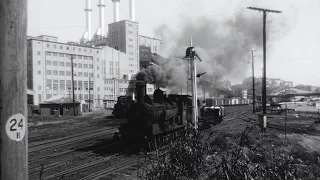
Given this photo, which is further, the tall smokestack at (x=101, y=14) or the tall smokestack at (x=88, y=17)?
the tall smokestack at (x=88, y=17)

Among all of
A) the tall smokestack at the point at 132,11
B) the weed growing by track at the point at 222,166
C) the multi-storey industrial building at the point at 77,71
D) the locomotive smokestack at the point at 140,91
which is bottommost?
the weed growing by track at the point at 222,166

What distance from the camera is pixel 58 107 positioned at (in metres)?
46.8

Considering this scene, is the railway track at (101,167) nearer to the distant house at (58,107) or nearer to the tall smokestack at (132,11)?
the distant house at (58,107)

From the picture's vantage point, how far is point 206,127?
22.7 m

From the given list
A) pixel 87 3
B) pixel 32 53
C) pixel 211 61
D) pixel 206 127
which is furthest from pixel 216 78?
pixel 87 3

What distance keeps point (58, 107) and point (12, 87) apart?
47833mm

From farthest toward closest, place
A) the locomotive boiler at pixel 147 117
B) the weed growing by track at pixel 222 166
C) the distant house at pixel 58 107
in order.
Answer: the distant house at pixel 58 107 → the locomotive boiler at pixel 147 117 → the weed growing by track at pixel 222 166

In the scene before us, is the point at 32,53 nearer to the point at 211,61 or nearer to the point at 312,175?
the point at 211,61

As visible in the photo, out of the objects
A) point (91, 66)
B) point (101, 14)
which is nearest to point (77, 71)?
point (91, 66)

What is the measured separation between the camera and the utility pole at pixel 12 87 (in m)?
1.85

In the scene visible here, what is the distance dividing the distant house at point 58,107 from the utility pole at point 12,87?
45.5m

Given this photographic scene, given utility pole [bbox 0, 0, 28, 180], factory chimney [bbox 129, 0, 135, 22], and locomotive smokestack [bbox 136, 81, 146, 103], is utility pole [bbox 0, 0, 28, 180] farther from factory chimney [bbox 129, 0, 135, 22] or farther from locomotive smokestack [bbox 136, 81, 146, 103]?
factory chimney [bbox 129, 0, 135, 22]

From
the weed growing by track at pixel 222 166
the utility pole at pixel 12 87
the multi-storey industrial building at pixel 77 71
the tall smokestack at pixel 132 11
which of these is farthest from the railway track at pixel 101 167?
the tall smokestack at pixel 132 11

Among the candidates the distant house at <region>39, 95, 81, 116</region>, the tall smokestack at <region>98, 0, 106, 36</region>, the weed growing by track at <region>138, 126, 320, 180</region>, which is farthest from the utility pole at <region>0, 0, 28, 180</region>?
the tall smokestack at <region>98, 0, 106, 36</region>
